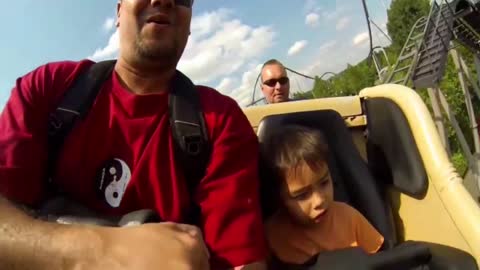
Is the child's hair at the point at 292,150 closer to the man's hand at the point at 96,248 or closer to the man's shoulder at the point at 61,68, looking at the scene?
the man's shoulder at the point at 61,68

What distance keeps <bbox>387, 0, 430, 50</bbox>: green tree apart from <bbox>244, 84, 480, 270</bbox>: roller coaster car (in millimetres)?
33435

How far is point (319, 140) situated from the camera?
4.57 ft

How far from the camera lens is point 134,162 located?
1151mm

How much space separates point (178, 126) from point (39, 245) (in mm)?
525

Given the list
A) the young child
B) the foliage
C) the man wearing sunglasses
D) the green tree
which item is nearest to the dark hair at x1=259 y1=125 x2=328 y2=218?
the young child

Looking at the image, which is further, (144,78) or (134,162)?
(144,78)

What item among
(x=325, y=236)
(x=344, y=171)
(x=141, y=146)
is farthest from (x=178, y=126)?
(x=344, y=171)

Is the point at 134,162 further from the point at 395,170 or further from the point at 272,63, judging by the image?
the point at 272,63

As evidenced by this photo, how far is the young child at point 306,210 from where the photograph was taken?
1.32 meters

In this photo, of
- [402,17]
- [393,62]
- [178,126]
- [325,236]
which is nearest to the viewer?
[178,126]

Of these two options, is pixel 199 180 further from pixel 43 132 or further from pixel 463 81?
pixel 463 81

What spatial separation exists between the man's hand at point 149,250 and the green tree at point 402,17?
3466 centimetres

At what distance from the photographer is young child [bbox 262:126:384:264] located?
4.34 ft

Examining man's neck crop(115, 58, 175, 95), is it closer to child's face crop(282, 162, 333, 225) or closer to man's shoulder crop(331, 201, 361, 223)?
child's face crop(282, 162, 333, 225)
